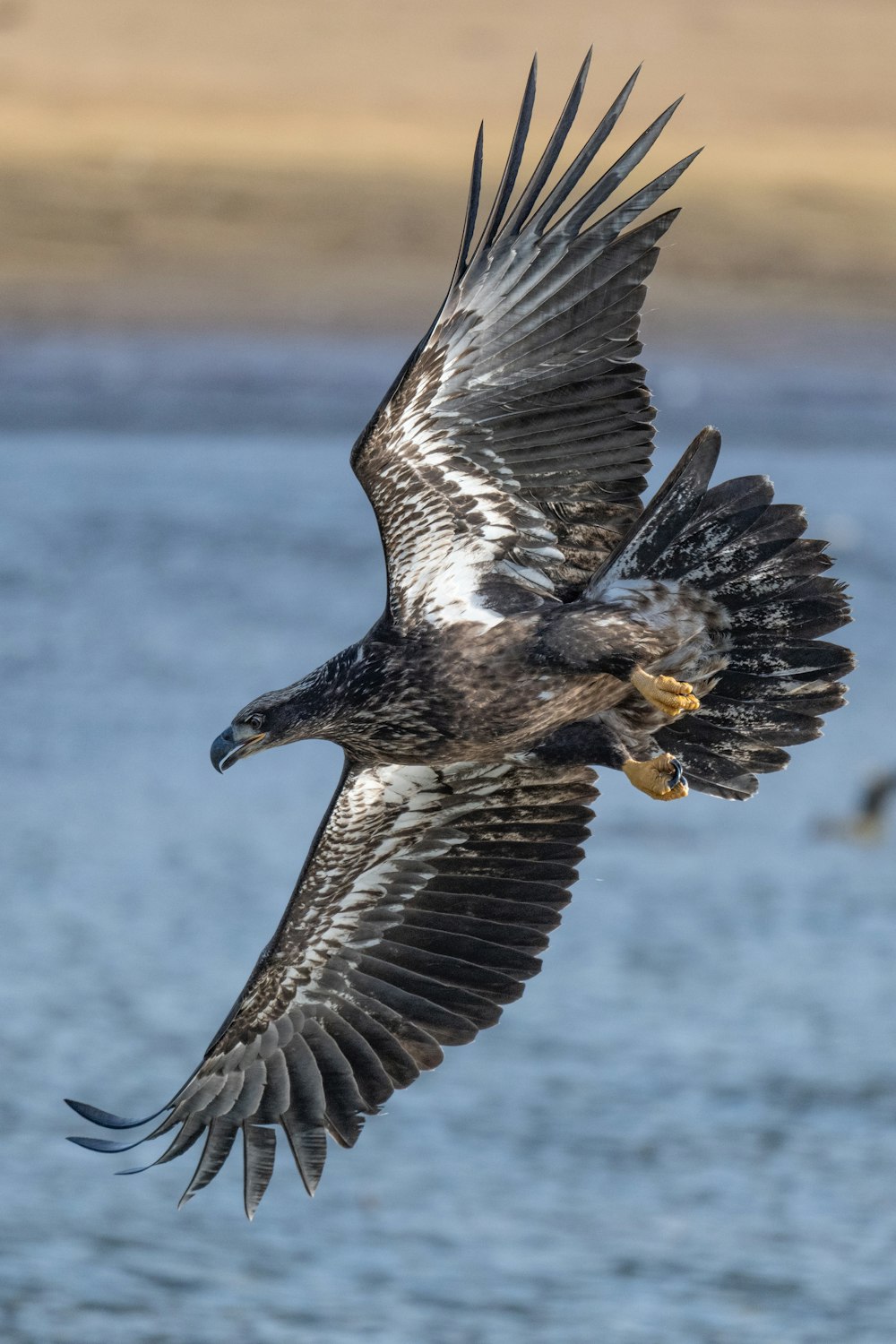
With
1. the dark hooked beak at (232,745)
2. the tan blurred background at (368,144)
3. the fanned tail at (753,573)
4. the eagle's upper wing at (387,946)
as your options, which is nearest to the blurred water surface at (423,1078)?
the eagle's upper wing at (387,946)

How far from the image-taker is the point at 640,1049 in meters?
10.6

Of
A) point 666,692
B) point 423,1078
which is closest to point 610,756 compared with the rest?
point 666,692

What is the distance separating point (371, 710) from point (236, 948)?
5164 millimetres

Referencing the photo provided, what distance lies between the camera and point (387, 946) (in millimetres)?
6676

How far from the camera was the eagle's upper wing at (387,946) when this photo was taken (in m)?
6.40

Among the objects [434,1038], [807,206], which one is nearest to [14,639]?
[434,1038]

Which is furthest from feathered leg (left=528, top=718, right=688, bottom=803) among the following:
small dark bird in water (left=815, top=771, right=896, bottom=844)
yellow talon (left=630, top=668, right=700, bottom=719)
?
small dark bird in water (left=815, top=771, right=896, bottom=844)

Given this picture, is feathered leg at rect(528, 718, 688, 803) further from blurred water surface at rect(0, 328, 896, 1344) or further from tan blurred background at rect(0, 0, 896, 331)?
tan blurred background at rect(0, 0, 896, 331)

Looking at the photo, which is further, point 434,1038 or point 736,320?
point 736,320

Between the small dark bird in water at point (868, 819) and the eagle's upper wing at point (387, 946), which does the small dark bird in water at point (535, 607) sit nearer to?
the eagle's upper wing at point (387, 946)

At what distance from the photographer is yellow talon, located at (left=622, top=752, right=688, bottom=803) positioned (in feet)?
19.9

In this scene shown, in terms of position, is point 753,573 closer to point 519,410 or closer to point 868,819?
point 519,410

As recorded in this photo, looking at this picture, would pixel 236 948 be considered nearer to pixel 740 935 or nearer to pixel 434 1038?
pixel 740 935

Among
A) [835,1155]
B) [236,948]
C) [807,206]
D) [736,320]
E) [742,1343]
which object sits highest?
[807,206]
